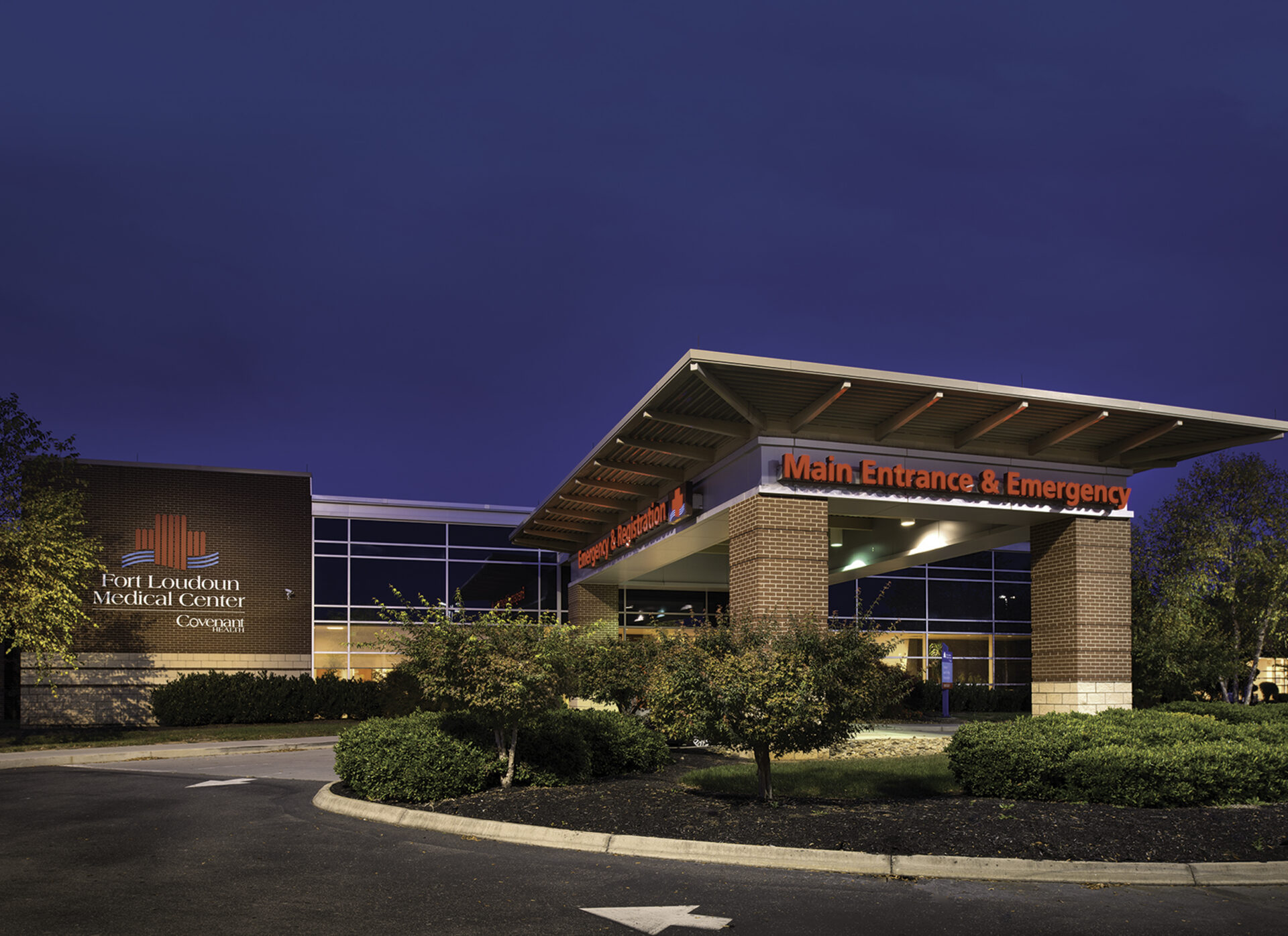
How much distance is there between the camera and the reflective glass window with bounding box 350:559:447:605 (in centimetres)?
3653

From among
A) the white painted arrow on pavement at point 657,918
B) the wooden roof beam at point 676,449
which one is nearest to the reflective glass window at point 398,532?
the wooden roof beam at point 676,449

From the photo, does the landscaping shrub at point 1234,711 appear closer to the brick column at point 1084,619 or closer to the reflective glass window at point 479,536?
the brick column at point 1084,619

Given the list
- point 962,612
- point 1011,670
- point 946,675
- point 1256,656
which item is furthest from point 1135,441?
point 1011,670

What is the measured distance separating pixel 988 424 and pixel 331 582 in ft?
82.2

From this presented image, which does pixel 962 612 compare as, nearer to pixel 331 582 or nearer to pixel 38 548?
pixel 331 582

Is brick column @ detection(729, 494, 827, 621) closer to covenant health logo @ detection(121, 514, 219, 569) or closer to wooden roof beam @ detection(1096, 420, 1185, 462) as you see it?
wooden roof beam @ detection(1096, 420, 1185, 462)

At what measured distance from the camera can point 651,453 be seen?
23.2 m

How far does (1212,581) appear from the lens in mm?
29078

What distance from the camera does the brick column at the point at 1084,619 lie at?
2036 centimetres

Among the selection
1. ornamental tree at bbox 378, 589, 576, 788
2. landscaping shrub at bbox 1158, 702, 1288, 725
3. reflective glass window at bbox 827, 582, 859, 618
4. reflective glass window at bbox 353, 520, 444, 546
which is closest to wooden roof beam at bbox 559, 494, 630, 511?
reflective glass window at bbox 353, 520, 444, 546

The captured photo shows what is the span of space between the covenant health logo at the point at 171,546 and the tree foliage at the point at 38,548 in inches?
76.8

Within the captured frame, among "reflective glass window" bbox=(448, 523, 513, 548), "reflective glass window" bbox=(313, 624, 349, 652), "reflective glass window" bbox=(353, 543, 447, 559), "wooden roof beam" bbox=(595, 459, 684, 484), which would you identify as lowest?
"reflective glass window" bbox=(313, 624, 349, 652)

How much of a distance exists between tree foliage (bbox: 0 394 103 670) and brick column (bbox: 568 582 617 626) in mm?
14545

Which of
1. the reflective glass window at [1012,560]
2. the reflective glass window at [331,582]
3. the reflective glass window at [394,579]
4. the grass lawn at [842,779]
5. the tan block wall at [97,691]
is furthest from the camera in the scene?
the reflective glass window at [1012,560]
